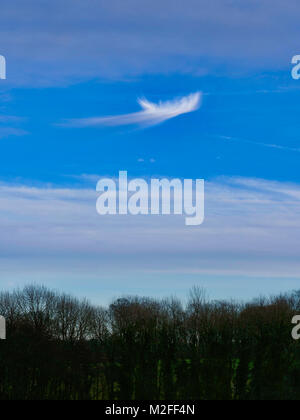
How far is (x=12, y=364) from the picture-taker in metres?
16.4

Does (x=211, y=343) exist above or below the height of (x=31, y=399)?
above

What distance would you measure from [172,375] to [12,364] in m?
4.38

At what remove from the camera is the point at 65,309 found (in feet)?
183

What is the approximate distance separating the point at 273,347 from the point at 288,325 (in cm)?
120
